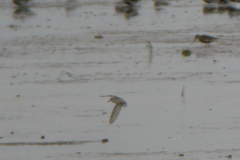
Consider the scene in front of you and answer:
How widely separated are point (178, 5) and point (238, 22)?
6.20m

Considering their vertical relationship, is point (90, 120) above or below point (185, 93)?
below

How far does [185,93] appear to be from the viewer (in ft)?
23.3

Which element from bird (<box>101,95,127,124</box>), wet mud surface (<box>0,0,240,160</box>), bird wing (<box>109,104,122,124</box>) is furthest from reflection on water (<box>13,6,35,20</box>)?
bird wing (<box>109,104,122,124</box>)

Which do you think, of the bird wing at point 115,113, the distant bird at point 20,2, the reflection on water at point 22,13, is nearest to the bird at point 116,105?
the bird wing at point 115,113

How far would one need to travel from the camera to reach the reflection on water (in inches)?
660

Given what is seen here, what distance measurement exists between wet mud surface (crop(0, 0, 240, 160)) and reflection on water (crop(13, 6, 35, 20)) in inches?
83.7

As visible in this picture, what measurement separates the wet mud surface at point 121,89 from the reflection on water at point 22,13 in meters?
2.13

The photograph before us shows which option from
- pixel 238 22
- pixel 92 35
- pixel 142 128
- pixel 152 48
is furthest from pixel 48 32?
pixel 142 128

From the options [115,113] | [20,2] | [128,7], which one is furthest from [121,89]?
[20,2]

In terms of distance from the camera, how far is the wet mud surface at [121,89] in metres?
5.14

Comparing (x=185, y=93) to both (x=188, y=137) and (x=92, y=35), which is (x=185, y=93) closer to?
(x=188, y=137)

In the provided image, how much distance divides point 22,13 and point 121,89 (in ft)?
36.4

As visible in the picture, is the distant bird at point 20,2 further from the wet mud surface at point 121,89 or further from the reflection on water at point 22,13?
the wet mud surface at point 121,89

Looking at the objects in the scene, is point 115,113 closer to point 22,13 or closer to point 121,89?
point 121,89
